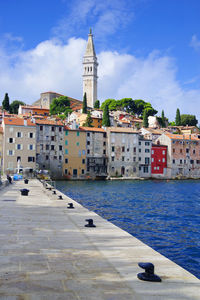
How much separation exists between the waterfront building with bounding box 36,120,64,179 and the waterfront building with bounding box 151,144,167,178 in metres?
26.1

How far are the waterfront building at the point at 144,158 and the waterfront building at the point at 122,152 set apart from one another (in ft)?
3.80

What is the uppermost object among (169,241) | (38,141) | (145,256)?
(38,141)

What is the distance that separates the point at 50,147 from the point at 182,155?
37.8 m

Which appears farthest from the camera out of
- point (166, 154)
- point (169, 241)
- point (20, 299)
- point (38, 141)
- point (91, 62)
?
point (91, 62)


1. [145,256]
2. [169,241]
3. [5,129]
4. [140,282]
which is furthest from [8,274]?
[5,129]

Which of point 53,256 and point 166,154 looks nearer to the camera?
point 53,256

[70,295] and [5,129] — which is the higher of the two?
[5,129]

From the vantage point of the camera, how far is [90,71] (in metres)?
163

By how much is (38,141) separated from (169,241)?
58.5 metres

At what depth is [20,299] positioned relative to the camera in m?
4.22

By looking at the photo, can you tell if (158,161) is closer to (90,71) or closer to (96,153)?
(96,153)

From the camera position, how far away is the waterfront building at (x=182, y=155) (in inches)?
3310

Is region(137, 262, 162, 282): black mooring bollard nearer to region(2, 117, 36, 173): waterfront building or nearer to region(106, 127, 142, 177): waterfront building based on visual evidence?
region(2, 117, 36, 173): waterfront building

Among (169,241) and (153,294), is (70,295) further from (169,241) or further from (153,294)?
(169,241)
